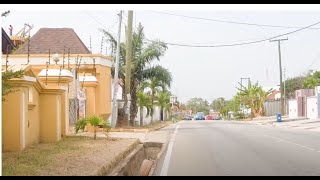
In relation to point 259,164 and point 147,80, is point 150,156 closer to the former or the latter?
point 259,164

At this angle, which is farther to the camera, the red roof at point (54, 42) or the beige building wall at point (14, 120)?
the red roof at point (54, 42)

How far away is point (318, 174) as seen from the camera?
1073 centimetres

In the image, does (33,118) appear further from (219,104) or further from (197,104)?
(197,104)

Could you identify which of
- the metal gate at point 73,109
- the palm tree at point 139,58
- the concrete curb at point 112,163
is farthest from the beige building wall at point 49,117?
the palm tree at point 139,58

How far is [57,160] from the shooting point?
11.4 metres

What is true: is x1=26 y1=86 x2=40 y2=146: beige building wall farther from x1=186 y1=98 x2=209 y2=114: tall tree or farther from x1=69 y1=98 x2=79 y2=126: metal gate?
x1=186 y1=98 x2=209 y2=114: tall tree

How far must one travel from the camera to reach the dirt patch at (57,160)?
383 inches

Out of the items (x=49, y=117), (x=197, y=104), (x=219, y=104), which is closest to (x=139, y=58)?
(x=49, y=117)

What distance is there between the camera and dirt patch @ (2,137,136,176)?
9.73m

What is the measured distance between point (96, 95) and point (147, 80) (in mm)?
12002

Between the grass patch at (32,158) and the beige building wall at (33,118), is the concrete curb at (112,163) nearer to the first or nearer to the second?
the grass patch at (32,158)

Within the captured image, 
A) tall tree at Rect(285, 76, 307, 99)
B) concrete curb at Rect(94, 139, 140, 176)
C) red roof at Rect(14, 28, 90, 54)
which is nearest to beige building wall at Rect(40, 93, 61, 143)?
concrete curb at Rect(94, 139, 140, 176)

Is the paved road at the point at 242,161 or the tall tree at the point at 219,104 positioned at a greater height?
the tall tree at the point at 219,104
